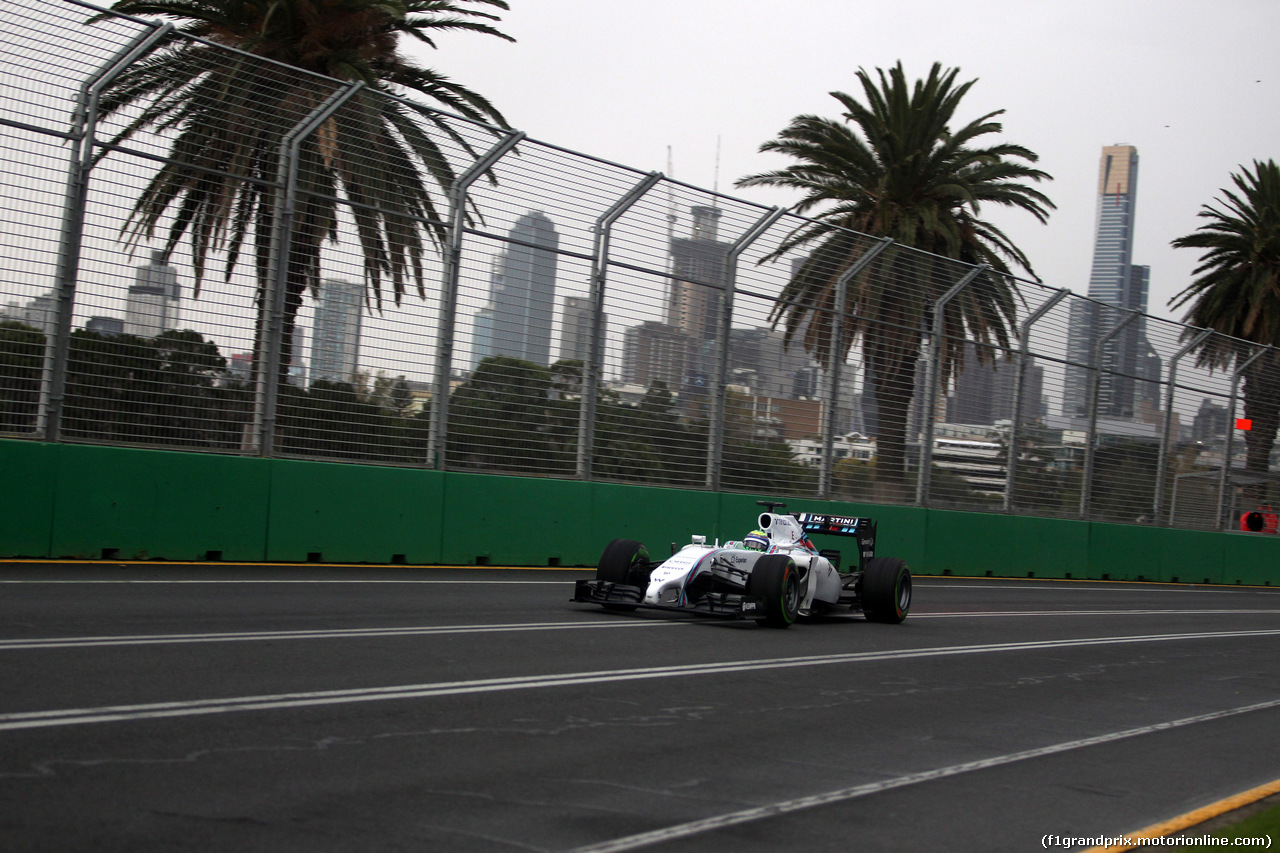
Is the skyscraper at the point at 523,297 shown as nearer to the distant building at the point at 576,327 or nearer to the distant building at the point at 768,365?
the distant building at the point at 576,327

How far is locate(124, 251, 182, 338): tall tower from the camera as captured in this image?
11836mm

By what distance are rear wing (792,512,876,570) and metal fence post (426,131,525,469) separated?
4.63 m

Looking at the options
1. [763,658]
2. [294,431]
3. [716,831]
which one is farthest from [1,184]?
[716,831]

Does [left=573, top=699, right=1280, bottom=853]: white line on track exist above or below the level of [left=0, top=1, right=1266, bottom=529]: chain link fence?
below

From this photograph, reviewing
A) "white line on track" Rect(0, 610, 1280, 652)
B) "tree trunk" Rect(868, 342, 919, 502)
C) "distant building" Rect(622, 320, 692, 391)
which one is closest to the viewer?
"white line on track" Rect(0, 610, 1280, 652)

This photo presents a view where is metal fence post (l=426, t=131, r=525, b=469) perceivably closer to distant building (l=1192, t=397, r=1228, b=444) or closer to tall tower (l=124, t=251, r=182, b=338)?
tall tower (l=124, t=251, r=182, b=338)

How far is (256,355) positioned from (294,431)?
0.91m

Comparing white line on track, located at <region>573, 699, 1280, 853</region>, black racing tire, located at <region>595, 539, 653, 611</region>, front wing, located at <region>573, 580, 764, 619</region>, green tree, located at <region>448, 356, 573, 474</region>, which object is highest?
green tree, located at <region>448, 356, 573, 474</region>

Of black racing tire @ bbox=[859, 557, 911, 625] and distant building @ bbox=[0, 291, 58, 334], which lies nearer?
distant building @ bbox=[0, 291, 58, 334]

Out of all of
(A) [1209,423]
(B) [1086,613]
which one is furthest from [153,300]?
(A) [1209,423]

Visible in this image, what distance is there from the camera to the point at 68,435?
11461mm

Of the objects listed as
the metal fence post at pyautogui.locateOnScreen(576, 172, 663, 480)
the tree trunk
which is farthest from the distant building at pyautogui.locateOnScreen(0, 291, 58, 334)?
the tree trunk

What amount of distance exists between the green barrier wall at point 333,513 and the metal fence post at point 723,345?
558 mm
